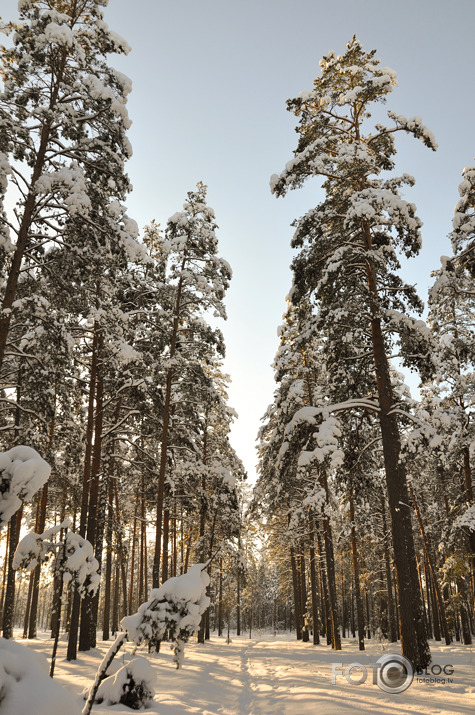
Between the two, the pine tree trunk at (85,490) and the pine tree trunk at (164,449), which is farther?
the pine tree trunk at (164,449)

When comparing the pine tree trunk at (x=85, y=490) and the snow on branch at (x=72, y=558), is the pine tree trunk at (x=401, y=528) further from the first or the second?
the pine tree trunk at (x=85, y=490)

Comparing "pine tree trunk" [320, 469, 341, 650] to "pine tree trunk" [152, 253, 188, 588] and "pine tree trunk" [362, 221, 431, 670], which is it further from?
"pine tree trunk" [362, 221, 431, 670]

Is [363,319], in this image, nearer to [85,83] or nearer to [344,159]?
[344,159]

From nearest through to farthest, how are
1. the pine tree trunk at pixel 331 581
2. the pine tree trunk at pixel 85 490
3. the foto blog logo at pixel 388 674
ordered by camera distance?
the foto blog logo at pixel 388 674
the pine tree trunk at pixel 85 490
the pine tree trunk at pixel 331 581

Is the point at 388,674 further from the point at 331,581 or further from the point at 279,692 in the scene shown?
the point at 331,581

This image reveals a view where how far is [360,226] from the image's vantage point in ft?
37.0

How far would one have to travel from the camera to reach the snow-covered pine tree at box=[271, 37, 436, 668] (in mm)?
10109

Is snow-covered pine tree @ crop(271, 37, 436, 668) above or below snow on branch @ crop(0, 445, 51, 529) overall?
above

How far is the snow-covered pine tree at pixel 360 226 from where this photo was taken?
33.2 feet

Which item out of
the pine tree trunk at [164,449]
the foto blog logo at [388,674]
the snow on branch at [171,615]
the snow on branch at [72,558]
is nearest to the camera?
the snow on branch at [171,615]

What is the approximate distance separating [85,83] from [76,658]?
15.3 meters

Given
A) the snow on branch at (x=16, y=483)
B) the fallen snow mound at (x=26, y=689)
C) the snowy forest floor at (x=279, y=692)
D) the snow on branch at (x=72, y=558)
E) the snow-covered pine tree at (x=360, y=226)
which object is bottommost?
the snowy forest floor at (x=279, y=692)

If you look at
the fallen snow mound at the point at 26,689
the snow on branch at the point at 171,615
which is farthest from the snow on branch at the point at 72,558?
the fallen snow mound at the point at 26,689

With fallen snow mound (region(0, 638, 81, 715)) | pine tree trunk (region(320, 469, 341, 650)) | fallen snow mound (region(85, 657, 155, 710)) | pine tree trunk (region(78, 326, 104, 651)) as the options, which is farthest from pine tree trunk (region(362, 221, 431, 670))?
pine tree trunk (region(78, 326, 104, 651))
